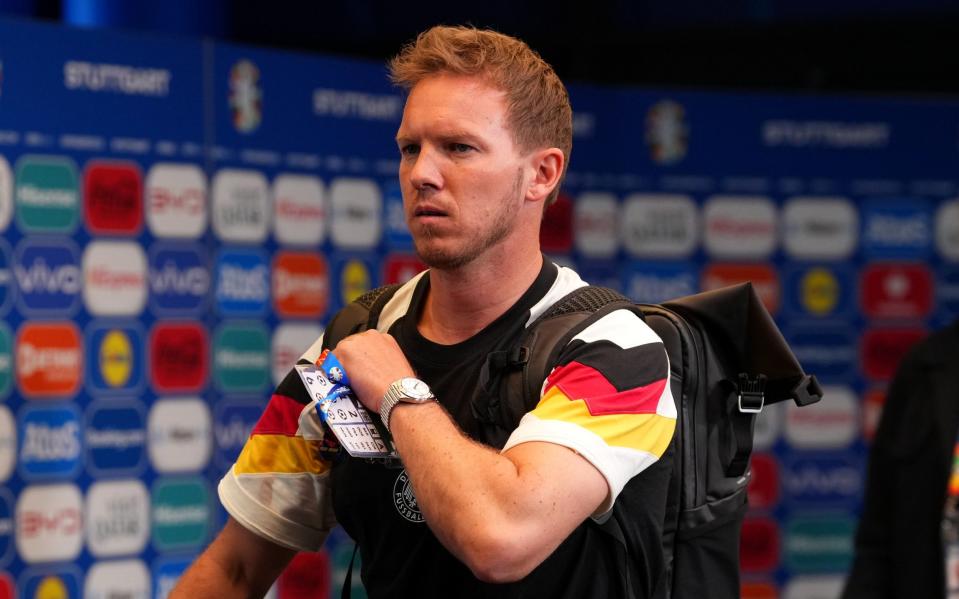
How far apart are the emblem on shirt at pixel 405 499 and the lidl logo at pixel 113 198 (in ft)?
6.76

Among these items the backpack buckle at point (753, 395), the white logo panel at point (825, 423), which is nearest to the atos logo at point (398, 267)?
the white logo panel at point (825, 423)

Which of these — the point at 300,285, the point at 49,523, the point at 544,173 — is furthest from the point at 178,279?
the point at 544,173

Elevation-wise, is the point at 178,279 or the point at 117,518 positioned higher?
the point at 178,279

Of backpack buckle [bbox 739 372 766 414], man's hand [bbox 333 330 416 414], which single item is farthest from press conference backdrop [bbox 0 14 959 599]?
backpack buckle [bbox 739 372 766 414]

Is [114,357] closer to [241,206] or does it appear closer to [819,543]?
[241,206]

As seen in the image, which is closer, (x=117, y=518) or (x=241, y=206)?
(x=117, y=518)

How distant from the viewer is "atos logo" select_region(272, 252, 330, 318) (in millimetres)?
4191

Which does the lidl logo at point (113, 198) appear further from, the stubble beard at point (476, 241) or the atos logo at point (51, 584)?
the stubble beard at point (476, 241)

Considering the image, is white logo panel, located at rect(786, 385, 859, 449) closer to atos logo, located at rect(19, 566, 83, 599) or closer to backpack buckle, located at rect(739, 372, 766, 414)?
atos logo, located at rect(19, 566, 83, 599)

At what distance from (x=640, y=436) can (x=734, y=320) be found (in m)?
0.27

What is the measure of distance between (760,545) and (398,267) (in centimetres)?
151

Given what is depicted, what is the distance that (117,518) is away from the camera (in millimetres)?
3844

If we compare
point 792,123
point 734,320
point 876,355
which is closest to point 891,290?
point 876,355

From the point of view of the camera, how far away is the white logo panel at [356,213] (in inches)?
170
